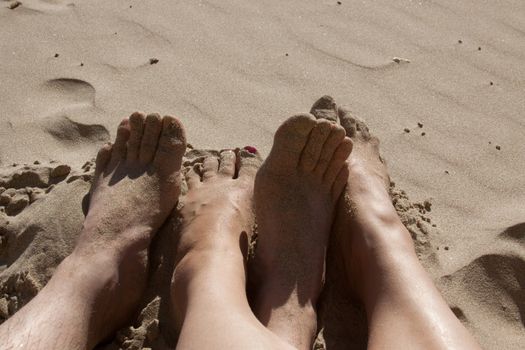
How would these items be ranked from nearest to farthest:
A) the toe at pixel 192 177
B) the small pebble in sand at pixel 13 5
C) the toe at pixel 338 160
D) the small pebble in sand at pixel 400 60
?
1. the toe at pixel 338 160
2. the toe at pixel 192 177
3. the small pebble in sand at pixel 400 60
4. the small pebble in sand at pixel 13 5

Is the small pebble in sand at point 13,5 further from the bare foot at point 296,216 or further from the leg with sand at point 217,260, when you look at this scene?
the bare foot at point 296,216

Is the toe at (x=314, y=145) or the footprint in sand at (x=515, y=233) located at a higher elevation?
the toe at (x=314, y=145)

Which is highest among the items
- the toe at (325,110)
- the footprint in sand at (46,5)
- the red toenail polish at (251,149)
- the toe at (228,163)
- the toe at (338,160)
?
the toe at (325,110)

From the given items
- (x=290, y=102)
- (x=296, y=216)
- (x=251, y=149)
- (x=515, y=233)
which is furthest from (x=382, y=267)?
(x=290, y=102)

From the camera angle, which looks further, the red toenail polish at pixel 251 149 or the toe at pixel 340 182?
the red toenail polish at pixel 251 149

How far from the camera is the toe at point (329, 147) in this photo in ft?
6.87

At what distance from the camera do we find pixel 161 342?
5.95ft

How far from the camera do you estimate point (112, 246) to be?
6.38 feet

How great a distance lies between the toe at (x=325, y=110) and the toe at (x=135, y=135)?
0.61 m

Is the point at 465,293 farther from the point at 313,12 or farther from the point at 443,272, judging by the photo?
the point at 313,12

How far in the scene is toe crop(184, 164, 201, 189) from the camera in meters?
2.24

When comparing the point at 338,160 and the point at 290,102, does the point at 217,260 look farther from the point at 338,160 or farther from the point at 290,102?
the point at 290,102

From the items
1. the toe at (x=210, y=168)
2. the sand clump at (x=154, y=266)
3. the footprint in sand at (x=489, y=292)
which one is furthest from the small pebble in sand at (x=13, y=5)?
the footprint in sand at (x=489, y=292)

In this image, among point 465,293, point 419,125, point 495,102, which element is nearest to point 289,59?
point 419,125
